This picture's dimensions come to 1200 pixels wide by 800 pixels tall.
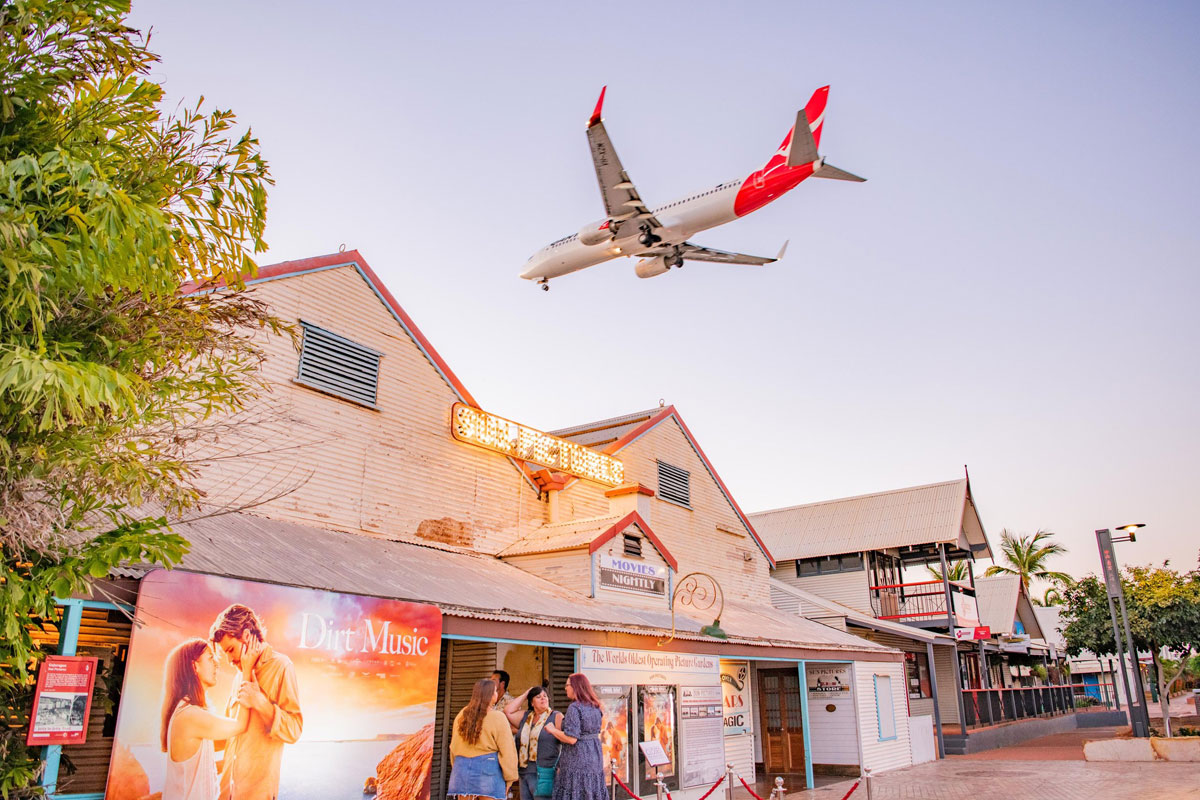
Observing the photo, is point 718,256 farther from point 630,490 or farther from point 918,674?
point 918,674

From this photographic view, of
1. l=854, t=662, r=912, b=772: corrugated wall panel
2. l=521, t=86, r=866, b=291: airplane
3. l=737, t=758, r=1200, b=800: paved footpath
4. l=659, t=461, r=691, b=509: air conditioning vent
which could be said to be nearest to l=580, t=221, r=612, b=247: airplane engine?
l=521, t=86, r=866, b=291: airplane

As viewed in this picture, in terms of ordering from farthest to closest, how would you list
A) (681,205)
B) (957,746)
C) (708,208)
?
1. (957,746)
2. (681,205)
3. (708,208)

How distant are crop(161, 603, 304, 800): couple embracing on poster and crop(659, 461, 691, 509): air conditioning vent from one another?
12.8m

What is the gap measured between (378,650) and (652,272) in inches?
503

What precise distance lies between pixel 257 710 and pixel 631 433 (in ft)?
41.6

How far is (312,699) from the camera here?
8.56 m

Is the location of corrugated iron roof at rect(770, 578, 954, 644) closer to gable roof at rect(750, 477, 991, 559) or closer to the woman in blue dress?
gable roof at rect(750, 477, 991, 559)

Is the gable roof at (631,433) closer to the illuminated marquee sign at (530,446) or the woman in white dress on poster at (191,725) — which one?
the illuminated marquee sign at (530,446)

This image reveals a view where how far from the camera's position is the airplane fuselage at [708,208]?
1708 centimetres

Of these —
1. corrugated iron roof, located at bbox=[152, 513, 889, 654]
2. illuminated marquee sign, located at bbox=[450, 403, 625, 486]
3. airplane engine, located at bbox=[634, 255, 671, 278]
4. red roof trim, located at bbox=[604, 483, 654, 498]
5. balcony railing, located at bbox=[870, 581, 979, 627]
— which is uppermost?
airplane engine, located at bbox=[634, 255, 671, 278]

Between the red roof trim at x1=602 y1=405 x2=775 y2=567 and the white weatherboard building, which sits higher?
the red roof trim at x1=602 y1=405 x2=775 y2=567

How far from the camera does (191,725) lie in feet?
24.5

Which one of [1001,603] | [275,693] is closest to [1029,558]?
[1001,603]

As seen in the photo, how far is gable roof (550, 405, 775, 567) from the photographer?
19.8m
